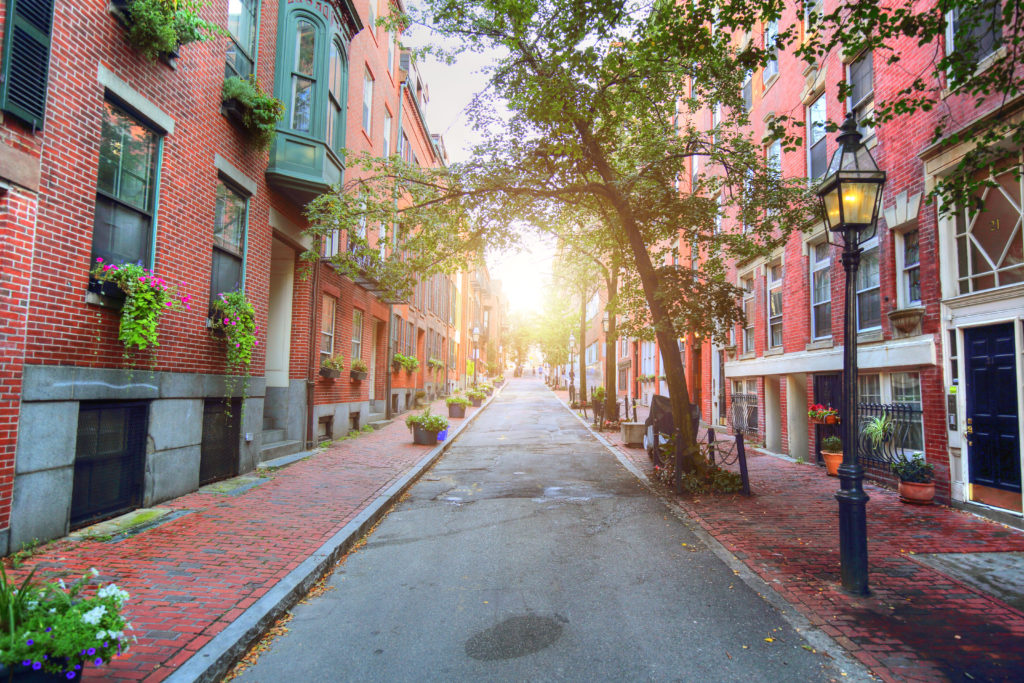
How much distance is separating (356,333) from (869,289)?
12.4 m

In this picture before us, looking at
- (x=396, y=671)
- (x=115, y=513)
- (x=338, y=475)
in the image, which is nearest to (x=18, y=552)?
(x=115, y=513)

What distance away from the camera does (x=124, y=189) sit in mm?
6551

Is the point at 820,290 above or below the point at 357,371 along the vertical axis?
above

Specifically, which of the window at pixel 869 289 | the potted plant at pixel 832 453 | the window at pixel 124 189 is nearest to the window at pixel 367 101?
the window at pixel 124 189

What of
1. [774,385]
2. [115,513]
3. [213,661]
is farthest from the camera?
[774,385]

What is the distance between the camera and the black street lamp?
4.76 meters

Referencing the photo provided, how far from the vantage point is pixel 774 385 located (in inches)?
583

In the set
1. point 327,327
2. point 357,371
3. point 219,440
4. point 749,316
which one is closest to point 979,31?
point 749,316

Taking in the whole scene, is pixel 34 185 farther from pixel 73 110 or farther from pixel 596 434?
pixel 596 434

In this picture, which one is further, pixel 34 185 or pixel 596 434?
pixel 596 434

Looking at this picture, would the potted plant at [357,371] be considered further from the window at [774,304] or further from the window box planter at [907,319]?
the window box planter at [907,319]

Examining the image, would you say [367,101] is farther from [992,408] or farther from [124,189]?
[992,408]

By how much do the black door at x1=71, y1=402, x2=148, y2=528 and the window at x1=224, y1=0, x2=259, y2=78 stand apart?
18.0ft

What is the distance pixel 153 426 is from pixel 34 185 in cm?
311
